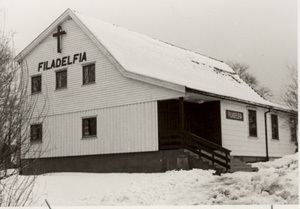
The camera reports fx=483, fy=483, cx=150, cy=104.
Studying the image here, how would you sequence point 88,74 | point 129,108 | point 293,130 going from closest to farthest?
point 129,108
point 88,74
point 293,130

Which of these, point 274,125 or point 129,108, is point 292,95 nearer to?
point 274,125

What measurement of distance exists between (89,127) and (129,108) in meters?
2.73

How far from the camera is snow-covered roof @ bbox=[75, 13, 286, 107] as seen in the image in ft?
70.1

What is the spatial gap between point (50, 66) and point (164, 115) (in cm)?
669

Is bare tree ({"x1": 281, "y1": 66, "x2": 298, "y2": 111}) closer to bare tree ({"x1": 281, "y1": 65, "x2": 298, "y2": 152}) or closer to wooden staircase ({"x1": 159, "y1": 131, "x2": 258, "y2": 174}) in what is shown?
bare tree ({"x1": 281, "y1": 65, "x2": 298, "y2": 152})

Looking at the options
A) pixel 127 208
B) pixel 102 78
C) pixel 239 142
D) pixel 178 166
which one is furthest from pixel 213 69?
pixel 127 208

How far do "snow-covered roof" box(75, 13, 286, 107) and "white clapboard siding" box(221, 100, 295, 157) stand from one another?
607 mm

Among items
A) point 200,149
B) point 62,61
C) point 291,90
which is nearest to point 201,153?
point 200,149

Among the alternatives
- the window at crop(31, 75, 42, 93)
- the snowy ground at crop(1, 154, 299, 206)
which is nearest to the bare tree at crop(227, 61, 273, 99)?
the snowy ground at crop(1, 154, 299, 206)

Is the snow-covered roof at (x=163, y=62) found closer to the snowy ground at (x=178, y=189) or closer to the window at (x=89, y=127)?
the window at (x=89, y=127)

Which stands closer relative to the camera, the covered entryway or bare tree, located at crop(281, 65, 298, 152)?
bare tree, located at crop(281, 65, 298, 152)

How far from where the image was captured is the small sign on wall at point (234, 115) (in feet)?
73.5

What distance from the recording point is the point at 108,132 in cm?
2167

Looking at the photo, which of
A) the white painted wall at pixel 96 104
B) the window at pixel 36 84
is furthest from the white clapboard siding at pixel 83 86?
the window at pixel 36 84
